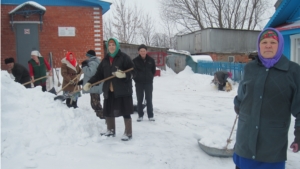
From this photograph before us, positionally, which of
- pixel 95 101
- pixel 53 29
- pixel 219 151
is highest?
pixel 53 29

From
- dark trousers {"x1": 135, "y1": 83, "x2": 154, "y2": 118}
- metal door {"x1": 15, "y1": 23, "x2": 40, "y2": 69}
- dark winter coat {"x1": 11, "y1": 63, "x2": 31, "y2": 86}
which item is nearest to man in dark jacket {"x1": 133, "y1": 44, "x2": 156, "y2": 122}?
dark trousers {"x1": 135, "y1": 83, "x2": 154, "y2": 118}

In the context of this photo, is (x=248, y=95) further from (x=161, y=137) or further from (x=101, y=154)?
(x=161, y=137)

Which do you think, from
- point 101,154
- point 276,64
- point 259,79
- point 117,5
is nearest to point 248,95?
point 259,79

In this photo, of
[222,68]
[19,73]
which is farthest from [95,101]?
[222,68]

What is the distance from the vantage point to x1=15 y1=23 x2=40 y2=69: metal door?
524 inches

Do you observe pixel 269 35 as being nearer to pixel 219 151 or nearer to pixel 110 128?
pixel 219 151

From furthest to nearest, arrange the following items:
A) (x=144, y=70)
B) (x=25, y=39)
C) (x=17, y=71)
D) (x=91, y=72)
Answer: (x=25, y=39)
(x=17, y=71)
(x=144, y=70)
(x=91, y=72)

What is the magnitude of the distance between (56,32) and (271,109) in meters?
13.0

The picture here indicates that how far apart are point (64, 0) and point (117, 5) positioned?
1924cm

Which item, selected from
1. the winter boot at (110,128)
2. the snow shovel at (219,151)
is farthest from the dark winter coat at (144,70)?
the snow shovel at (219,151)

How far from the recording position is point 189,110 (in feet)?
26.3

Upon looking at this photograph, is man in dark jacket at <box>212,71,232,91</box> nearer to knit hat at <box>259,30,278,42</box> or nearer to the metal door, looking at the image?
the metal door

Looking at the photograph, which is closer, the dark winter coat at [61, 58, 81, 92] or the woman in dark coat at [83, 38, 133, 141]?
the woman in dark coat at [83, 38, 133, 141]

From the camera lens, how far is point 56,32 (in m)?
13.7
